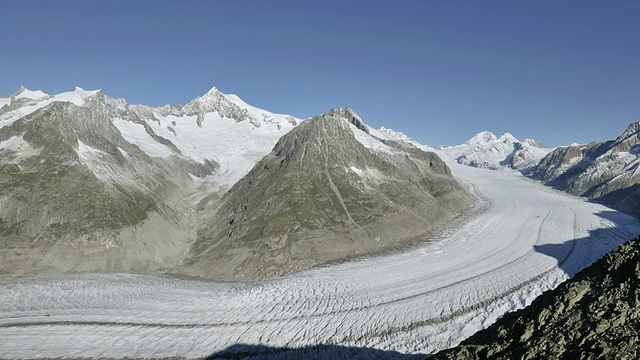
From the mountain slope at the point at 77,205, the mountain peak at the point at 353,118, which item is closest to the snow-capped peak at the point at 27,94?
the mountain slope at the point at 77,205

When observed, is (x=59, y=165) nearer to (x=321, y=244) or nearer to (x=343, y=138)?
(x=321, y=244)

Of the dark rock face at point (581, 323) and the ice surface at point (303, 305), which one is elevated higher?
the dark rock face at point (581, 323)

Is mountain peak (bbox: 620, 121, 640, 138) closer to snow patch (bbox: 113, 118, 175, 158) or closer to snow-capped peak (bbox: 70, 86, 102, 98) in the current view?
snow patch (bbox: 113, 118, 175, 158)

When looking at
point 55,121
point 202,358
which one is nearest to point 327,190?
point 202,358

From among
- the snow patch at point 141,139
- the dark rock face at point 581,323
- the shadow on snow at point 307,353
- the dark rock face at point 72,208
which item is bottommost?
the shadow on snow at point 307,353

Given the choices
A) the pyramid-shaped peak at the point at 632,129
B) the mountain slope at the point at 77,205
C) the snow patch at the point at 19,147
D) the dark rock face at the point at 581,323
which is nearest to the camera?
the dark rock face at the point at 581,323

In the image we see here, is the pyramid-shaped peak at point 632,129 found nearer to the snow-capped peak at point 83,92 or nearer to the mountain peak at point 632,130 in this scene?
the mountain peak at point 632,130
